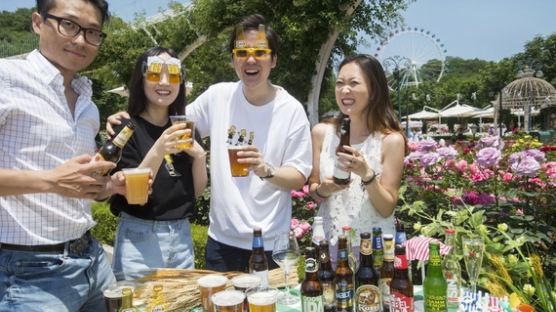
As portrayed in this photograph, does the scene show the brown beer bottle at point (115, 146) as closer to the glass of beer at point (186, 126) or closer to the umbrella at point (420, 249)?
the glass of beer at point (186, 126)

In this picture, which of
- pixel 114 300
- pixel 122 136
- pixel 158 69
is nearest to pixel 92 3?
pixel 158 69

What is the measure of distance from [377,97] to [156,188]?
1509 millimetres

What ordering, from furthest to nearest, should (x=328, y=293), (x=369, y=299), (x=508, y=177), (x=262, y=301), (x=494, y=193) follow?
(x=494, y=193)
(x=508, y=177)
(x=328, y=293)
(x=369, y=299)
(x=262, y=301)

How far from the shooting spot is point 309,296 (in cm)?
184

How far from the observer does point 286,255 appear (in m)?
2.21

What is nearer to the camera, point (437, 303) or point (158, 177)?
point (437, 303)

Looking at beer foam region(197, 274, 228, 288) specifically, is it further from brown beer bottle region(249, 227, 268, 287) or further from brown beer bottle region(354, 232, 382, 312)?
brown beer bottle region(354, 232, 382, 312)

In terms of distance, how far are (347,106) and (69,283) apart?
188 centimetres

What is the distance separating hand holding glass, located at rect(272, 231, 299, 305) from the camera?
2195 mm

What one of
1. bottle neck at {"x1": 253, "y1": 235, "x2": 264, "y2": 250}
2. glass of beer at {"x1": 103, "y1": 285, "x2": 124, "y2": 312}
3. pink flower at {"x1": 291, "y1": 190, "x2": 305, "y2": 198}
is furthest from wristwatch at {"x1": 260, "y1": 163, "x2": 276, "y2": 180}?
pink flower at {"x1": 291, "y1": 190, "x2": 305, "y2": 198}

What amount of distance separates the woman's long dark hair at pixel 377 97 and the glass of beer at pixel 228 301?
4.99 feet

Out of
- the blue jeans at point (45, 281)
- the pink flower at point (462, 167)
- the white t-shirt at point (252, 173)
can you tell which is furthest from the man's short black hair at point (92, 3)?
the pink flower at point (462, 167)

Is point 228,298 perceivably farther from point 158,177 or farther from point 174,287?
point 158,177

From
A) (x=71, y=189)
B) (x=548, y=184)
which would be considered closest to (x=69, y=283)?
(x=71, y=189)
